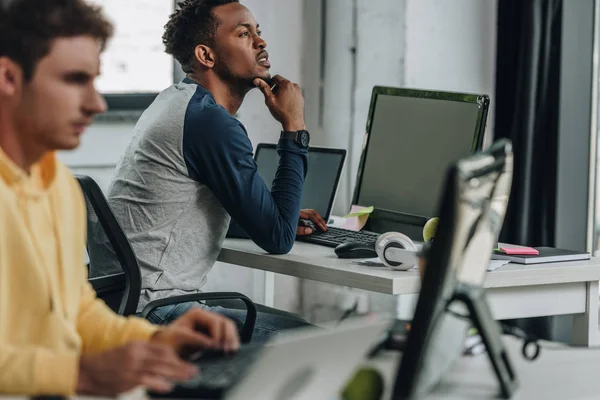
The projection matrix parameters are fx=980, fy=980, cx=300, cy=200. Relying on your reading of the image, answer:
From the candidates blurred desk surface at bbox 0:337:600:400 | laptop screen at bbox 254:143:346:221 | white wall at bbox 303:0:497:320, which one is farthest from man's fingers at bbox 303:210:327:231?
blurred desk surface at bbox 0:337:600:400

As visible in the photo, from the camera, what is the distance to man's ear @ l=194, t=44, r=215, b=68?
2580 millimetres

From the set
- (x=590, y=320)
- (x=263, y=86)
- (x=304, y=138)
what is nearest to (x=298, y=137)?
(x=304, y=138)

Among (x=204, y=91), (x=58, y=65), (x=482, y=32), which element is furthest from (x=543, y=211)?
(x=58, y=65)

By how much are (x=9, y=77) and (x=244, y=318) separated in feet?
3.89

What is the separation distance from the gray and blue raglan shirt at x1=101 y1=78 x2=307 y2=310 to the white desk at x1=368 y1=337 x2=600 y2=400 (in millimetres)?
966

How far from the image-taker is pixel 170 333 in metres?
1.36

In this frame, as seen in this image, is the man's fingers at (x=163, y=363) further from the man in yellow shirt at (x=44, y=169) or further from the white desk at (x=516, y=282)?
the white desk at (x=516, y=282)

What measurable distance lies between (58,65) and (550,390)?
0.79 m

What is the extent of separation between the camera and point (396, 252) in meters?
2.18

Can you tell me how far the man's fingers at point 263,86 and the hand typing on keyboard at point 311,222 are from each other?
1.23 ft

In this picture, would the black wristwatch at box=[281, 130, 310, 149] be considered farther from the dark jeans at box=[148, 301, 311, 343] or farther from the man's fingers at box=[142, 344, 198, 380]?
the man's fingers at box=[142, 344, 198, 380]

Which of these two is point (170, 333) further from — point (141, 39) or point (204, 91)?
point (141, 39)

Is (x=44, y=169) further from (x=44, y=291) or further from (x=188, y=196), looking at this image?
(x=188, y=196)

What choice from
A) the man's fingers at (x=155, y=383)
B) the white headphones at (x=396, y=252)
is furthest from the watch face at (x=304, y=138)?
the man's fingers at (x=155, y=383)
